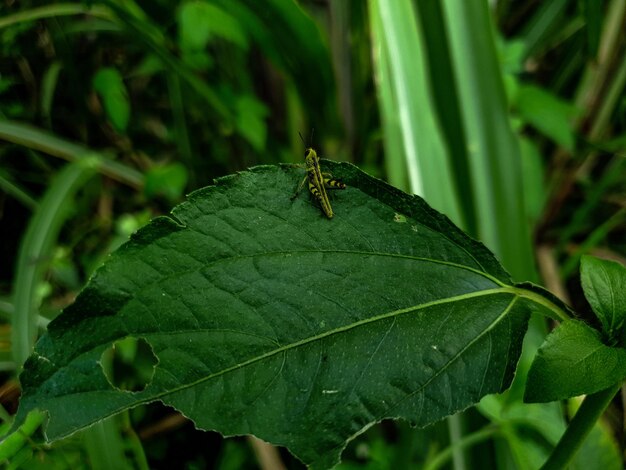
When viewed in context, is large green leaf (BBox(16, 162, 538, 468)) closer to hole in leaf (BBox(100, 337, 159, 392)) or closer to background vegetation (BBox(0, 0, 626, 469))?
background vegetation (BBox(0, 0, 626, 469))

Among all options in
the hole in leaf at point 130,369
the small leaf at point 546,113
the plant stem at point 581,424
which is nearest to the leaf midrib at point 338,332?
the plant stem at point 581,424

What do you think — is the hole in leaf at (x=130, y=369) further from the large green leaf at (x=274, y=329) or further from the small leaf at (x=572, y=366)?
the small leaf at (x=572, y=366)

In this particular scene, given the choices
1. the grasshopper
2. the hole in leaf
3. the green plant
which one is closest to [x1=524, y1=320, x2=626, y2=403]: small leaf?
the green plant

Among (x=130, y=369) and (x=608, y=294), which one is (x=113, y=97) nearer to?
(x=130, y=369)

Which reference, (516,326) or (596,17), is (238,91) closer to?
(596,17)

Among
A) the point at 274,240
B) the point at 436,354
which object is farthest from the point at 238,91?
the point at 436,354

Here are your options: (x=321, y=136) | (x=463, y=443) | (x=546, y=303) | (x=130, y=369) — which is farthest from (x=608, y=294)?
(x=321, y=136)
